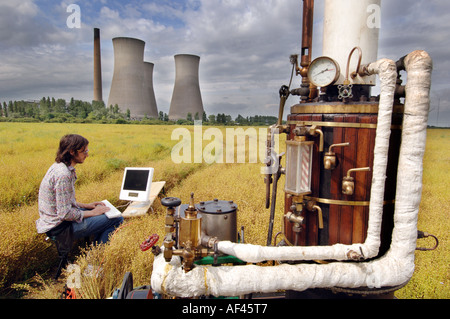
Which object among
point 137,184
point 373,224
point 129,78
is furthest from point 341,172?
point 129,78

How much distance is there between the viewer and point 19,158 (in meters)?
8.80

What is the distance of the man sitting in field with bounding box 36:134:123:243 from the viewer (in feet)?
10.2

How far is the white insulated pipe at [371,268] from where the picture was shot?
207 centimetres

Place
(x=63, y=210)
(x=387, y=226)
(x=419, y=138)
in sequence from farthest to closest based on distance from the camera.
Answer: (x=63, y=210) < (x=387, y=226) < (x=419, y=138)

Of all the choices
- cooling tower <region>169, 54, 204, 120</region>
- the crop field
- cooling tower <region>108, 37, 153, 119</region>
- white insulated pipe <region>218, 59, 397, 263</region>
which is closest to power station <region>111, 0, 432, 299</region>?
white insulated pipe <region>218, 59, 397, 263</region>

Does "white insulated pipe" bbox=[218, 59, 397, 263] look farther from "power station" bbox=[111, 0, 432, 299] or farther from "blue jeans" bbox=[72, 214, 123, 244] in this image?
"blue jeans" bbox=[72, 214, 123, 244]

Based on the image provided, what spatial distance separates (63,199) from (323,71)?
10.1 feet

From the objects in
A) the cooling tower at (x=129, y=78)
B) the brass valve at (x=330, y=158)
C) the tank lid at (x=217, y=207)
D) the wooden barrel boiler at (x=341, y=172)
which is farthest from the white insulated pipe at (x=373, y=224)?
the cooling tower at (x=129, y=78)

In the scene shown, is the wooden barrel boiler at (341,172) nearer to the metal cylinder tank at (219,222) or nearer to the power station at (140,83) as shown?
the metal cylinder tank at (219,222)

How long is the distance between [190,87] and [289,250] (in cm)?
3103

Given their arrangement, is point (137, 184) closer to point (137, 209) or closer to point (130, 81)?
point (137, 209)

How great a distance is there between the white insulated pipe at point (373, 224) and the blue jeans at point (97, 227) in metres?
2.05
